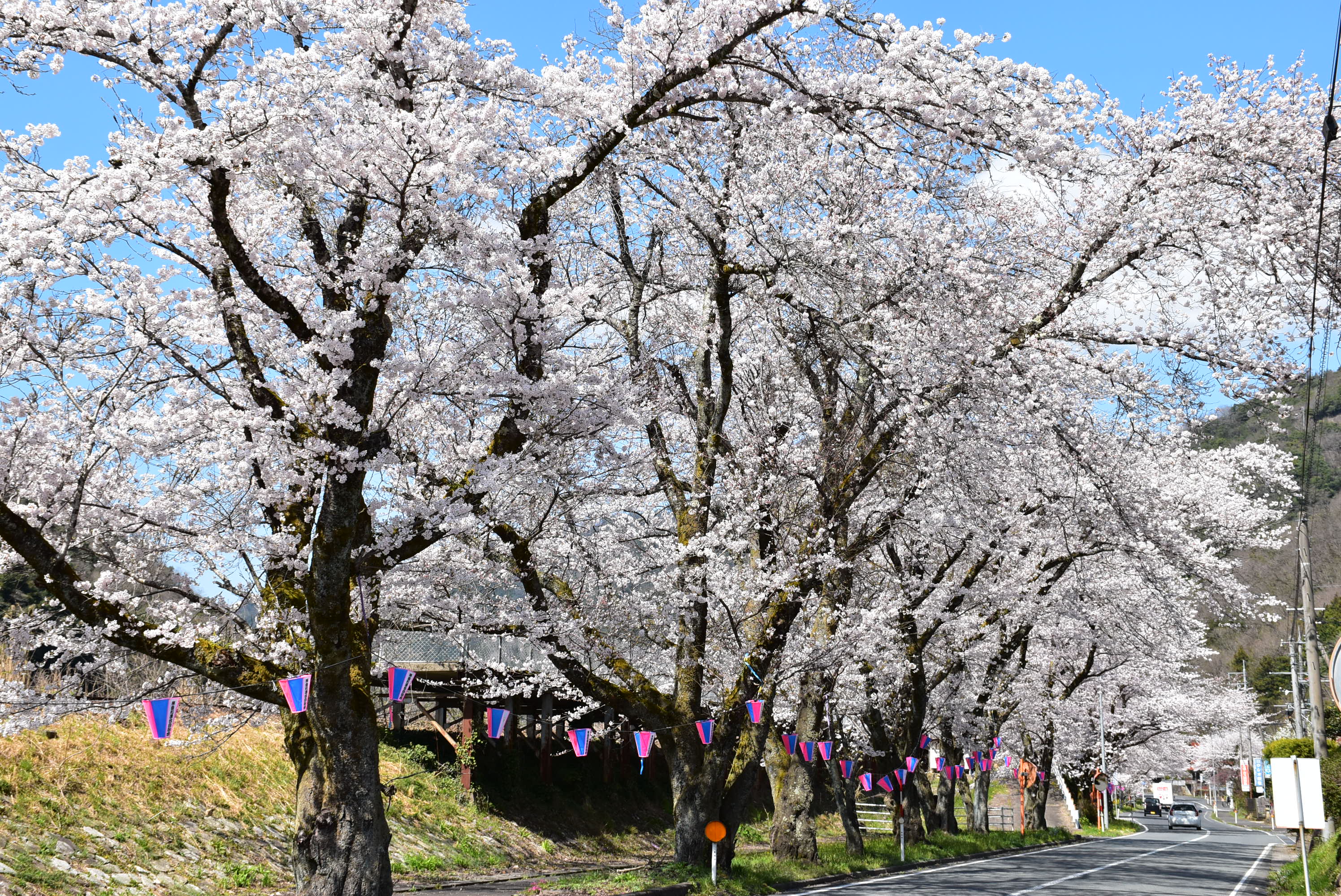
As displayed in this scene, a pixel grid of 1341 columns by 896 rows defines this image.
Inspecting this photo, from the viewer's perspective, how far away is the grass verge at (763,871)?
542 inches

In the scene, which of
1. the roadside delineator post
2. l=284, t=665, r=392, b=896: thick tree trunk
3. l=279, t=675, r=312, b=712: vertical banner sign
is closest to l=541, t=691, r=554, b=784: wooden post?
the roadside delineator post

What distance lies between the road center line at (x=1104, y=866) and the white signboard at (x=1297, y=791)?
4.87m

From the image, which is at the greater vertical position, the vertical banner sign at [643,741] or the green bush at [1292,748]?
the vertical banner sign at [643,741]

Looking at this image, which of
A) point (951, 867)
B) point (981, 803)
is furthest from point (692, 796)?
point (981, 803)

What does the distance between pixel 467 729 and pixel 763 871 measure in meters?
8.96

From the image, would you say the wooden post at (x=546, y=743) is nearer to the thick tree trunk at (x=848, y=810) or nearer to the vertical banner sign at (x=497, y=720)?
the vertical banner sign at (x=497, y=720)

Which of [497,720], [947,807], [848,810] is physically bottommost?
[947,807]

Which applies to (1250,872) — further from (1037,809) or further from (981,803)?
(1037,809)

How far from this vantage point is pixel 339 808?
29.8 ft

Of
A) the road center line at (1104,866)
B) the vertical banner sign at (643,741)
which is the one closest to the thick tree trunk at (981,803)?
the road center line at (1104,866)

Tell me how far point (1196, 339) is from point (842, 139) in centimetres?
609

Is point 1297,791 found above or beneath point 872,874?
above

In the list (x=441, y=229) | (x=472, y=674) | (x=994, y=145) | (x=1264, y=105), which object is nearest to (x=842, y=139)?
(x=994, y=145)

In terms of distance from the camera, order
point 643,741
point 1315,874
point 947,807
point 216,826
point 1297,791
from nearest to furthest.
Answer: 1. point 1297,791
2. point 216,826
3. point 643,741
4. point 1315,874
5. point 947,807
